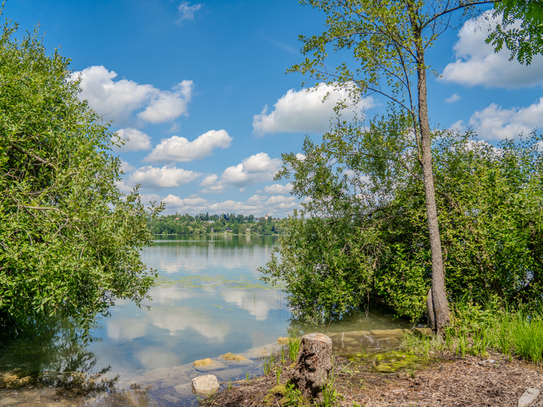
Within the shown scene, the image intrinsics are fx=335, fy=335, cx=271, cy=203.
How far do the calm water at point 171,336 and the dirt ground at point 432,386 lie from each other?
2.79 metres

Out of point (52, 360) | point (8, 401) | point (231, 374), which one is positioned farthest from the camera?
point (52, 360)

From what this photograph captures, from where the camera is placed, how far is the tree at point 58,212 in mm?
7250

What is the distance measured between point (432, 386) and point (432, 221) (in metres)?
5.12

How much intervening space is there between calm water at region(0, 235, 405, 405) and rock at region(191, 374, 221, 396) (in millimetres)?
423

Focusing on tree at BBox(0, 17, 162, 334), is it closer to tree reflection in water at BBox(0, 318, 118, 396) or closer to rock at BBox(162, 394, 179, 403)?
tree reflection in water at BBox(0, 318, 118, 396)

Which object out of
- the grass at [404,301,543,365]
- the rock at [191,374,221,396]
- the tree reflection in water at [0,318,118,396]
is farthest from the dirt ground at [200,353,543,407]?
the tree reflection in water at [0,318,118,396]

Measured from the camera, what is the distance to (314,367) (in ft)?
16.6

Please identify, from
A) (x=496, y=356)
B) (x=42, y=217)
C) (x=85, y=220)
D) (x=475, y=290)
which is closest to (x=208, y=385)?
(x=85, y=220)

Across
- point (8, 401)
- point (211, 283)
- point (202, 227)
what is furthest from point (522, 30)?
point (202, 227)

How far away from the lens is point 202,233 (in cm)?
12850

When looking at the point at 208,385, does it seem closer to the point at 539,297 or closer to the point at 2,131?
the point at 2,131

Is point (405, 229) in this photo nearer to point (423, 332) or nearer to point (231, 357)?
point (423, 332)

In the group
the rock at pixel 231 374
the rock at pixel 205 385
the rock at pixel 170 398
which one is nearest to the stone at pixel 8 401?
the rock at pixel 170 398

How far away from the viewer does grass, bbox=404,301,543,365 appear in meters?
6.28
